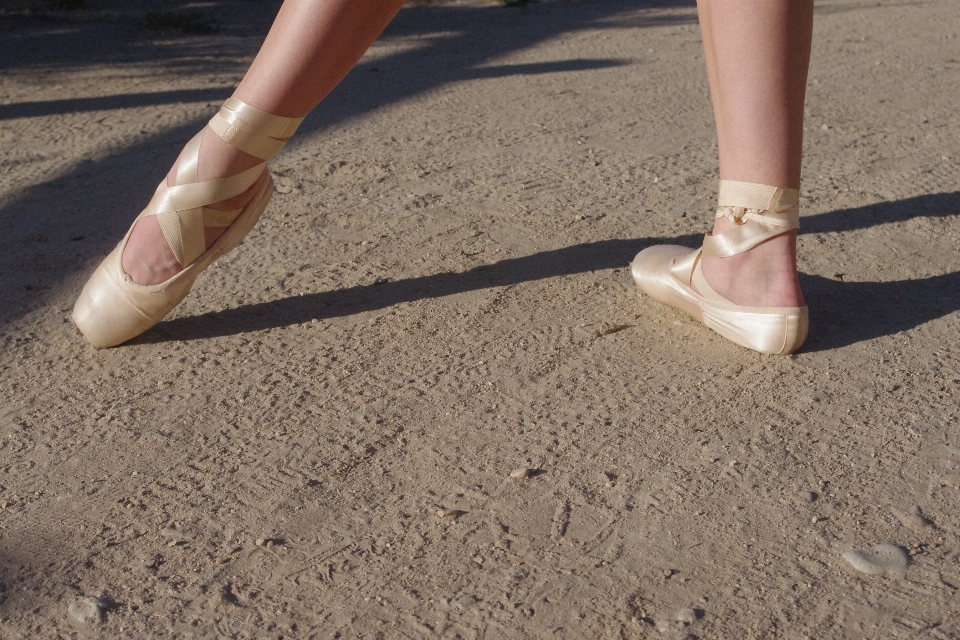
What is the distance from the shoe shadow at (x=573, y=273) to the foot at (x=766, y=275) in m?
0.13

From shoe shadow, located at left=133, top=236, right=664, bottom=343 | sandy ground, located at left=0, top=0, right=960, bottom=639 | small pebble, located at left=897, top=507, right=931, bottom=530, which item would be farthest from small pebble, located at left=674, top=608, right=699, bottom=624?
shoe shadow, located at left=133, top=236, right=664, bottom=343

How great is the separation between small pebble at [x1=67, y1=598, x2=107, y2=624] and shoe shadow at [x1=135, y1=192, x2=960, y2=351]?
2.46 ft

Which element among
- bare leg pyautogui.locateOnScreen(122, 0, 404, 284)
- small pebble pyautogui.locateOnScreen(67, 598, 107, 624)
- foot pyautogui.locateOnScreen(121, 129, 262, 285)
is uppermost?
bare leg pyautogui.locateOnScreen(122, 0, 404, 284)

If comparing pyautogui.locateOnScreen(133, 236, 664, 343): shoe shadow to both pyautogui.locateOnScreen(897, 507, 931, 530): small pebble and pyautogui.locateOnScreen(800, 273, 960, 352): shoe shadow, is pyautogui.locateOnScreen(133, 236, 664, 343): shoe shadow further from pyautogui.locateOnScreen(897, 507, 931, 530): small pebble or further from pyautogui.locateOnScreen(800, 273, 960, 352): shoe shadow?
pyautogui.locateOnScreen(897, 507, 931, 530): small pebble

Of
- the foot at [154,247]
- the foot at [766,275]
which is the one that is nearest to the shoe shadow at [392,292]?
the foot at [154,247]

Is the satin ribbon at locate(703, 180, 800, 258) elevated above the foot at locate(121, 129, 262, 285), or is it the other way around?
the foot at locate(121, 129, 262, 285)

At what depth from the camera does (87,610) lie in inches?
46.1

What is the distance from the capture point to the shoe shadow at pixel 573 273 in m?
1.85

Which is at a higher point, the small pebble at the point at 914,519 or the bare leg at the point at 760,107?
the bare leg at the point at 760,107

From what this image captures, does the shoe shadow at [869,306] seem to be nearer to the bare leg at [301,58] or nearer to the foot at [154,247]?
the bare leg at [301,58]

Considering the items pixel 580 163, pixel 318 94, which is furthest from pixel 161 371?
pixel 580 163

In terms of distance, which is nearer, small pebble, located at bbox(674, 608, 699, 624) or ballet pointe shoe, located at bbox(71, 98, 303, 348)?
small pebble, located at bbox(674, 608, 699, 624)

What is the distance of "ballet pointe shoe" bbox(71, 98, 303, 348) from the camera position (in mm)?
1714

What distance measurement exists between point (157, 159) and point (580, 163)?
122cm
